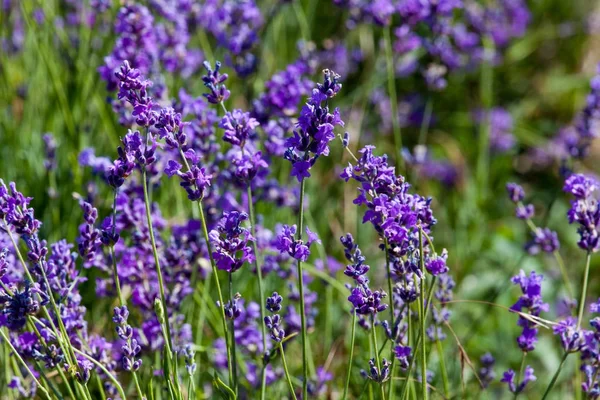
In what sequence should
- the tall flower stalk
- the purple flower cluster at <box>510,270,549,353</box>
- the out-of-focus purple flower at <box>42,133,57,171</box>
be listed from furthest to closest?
1. the out-of-focus purple flower at <box>42,133,57,171</box>
2. the purple flower cluster at <box>510,270,549,353</box>
3. the tall flower stalk

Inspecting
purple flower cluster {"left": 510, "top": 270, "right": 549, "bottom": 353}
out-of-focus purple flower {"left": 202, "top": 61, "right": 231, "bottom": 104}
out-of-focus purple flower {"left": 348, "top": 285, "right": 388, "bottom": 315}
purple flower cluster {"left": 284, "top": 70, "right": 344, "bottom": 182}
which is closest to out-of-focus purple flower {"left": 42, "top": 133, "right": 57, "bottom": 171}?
out-of-focus purple flower {"left": 202, "top": 61, "right": 231, "bottom": 104}

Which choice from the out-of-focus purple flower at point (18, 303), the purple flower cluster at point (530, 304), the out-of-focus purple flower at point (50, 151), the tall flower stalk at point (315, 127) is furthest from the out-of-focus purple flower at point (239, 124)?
the out-of-focus purple flower at point (50, 151)

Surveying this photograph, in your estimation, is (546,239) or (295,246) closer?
(295,246)

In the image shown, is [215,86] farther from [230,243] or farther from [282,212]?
[282,212]

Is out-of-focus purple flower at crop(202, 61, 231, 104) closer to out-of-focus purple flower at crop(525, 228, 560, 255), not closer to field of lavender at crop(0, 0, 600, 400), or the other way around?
field of lavender at crop(0, 0, 600, 400)

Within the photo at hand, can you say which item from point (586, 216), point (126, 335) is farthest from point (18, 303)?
point (586, 216)

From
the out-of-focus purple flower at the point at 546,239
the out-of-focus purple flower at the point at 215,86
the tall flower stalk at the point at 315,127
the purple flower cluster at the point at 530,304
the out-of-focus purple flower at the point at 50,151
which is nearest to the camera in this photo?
the tall flower stalk at the point at 315,127

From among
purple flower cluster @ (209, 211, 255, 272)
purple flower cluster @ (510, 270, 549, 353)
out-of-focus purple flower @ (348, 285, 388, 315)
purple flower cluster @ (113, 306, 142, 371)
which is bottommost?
purple flower cluster @ (113, 306, 142, 371)

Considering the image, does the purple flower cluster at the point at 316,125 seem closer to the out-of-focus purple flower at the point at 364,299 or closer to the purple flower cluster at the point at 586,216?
the out-of-focus purple flower at the point at 364,299

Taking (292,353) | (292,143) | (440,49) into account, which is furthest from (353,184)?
(292,143)
